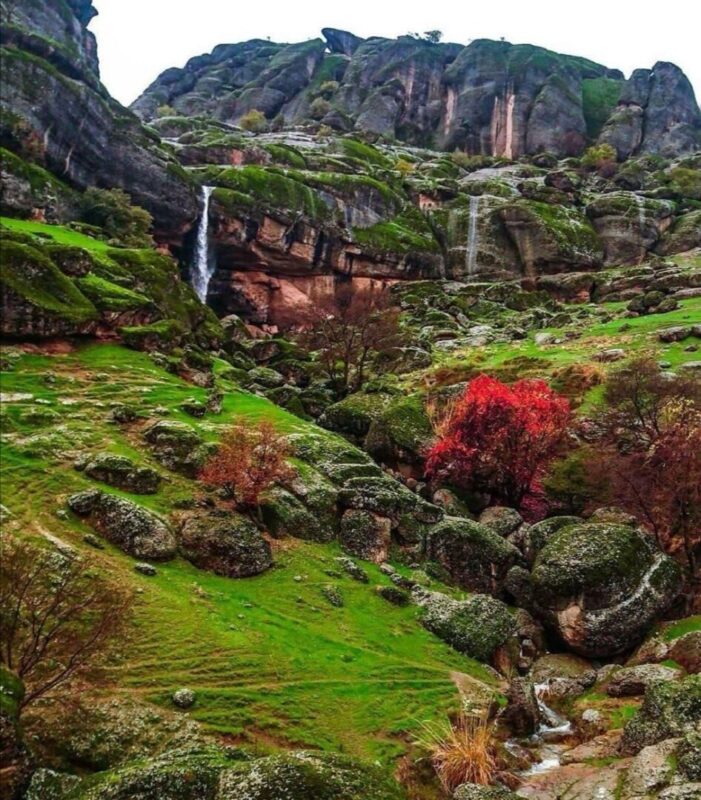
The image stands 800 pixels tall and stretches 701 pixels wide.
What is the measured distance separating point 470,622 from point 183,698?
10684mm

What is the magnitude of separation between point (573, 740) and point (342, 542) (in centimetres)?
1071

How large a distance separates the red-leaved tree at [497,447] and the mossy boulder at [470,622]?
1215 centimetres

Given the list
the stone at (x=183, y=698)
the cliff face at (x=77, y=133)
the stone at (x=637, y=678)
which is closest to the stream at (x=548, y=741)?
the stone at (x=637, y=678)

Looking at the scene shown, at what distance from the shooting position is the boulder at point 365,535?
23422 mm

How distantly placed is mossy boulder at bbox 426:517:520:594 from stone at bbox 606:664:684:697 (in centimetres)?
724

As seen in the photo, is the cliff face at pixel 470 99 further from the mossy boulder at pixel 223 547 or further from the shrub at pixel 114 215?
the mossy boulder at pixel 223 547

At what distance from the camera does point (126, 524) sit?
714 inches

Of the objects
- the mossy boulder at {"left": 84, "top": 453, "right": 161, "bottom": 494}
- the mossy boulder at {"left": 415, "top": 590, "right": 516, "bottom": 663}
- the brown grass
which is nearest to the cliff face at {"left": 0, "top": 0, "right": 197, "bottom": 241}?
the mossy boulder at {"left": 84, "top": 453, "right": 161, "bottom": 494}

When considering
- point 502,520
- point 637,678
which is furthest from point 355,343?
point 637,678

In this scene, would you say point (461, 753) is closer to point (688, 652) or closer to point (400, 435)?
point (688, 652)

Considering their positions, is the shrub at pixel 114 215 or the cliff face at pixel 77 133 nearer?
the cliff face at pixel 77 133

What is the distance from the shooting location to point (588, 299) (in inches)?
3179

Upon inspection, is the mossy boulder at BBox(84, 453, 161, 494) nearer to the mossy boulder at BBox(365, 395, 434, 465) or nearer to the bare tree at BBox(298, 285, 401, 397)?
the mossy boulder at BBox(365, 395, 434, 465)

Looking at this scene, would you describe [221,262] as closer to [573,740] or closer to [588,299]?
[588,299]
